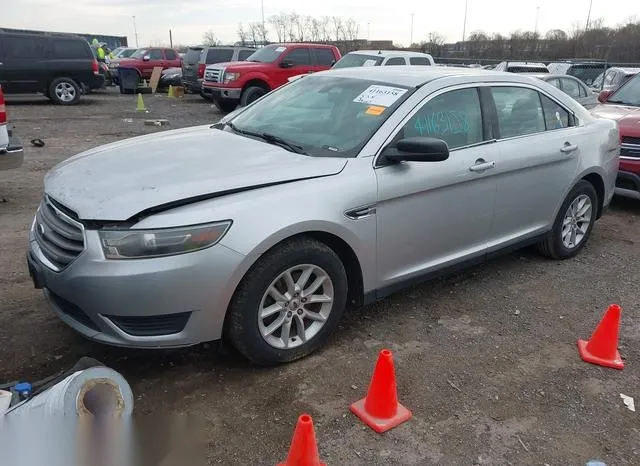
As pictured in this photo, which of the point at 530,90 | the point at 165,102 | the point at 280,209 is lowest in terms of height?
the point at 165,102

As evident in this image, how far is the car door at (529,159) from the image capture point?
13.8ft

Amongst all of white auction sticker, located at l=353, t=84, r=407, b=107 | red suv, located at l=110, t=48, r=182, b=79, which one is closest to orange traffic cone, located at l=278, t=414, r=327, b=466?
white auction sticker, located at l=353, t=84, r=407, b=107

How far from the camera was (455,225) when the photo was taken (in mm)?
3885

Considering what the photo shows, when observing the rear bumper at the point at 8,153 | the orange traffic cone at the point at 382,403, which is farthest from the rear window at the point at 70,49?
the orange traffic cone at the point at 382,403

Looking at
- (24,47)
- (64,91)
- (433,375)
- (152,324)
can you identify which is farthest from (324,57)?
(152,324)

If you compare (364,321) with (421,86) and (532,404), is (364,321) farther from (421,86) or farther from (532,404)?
(421,86)

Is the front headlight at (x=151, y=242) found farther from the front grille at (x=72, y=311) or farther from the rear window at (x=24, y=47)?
the rear window at (x=24, y=47)

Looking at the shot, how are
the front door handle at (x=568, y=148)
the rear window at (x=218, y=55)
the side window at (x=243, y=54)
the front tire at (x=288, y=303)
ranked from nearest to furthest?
the front tire at (x=288, y=303), the front door handle at (x=568, y=148), the rear window at (x=218, y=55), the side window at (x=243, y=54)

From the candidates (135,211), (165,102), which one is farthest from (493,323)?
(165,102)

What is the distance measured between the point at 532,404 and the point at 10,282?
3687 millimetres

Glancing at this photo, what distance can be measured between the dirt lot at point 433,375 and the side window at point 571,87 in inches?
277

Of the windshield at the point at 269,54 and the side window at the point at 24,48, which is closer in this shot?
the side window at the point at 24,48

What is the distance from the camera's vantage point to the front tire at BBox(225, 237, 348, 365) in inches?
116

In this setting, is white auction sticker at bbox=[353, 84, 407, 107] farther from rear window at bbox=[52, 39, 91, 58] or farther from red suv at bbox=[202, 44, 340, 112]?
rear window at bbox=[52, 39, 91, 58]
